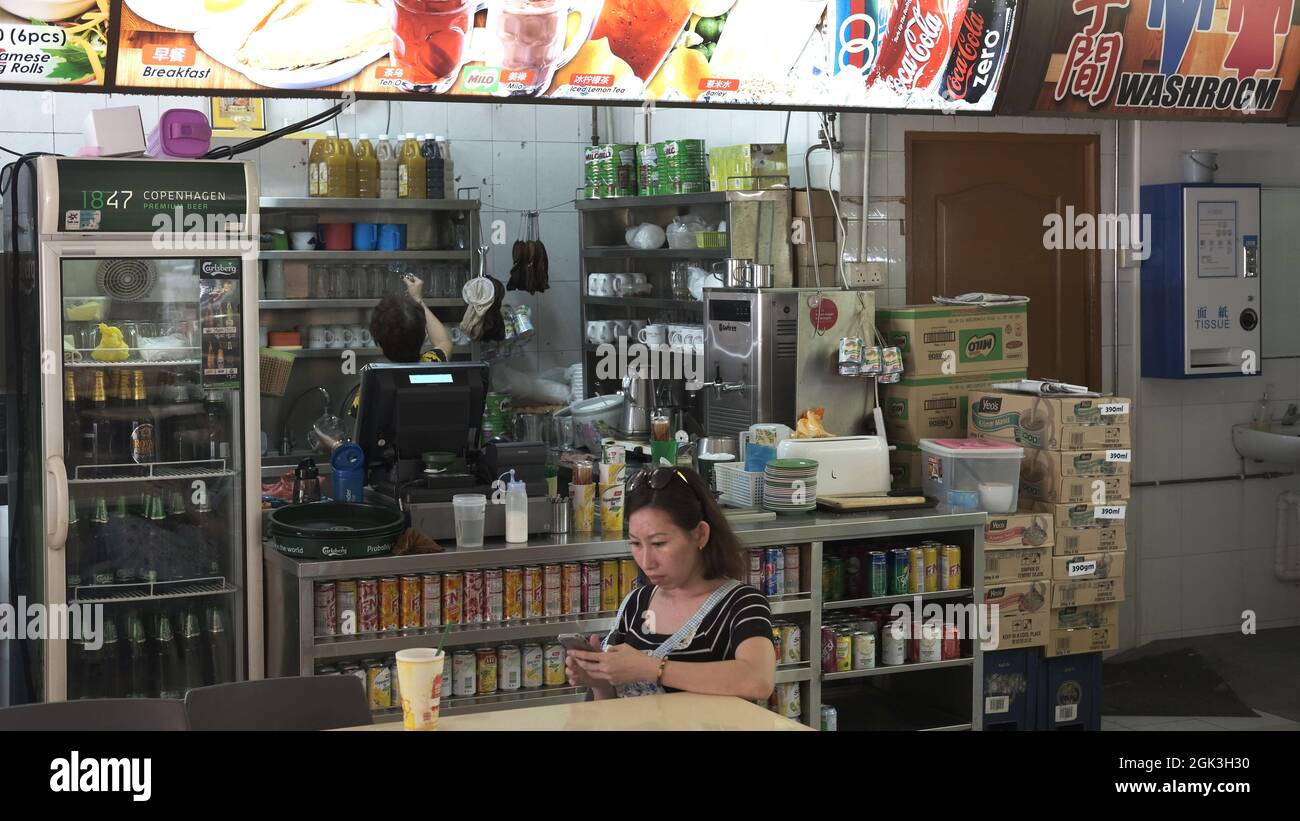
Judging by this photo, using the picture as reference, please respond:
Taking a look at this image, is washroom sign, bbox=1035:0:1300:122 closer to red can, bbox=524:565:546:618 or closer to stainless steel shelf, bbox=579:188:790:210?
stainless steel shelf, bbox=579:188:790:210

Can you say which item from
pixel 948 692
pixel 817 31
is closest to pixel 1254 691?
pixel 948 692

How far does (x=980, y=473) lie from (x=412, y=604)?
2.28m

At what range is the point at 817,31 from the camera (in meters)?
5.48

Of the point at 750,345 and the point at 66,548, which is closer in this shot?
the point at 66,548

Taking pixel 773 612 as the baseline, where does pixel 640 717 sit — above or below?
above

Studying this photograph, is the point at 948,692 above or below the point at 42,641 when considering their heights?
below

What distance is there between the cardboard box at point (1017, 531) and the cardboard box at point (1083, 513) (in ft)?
0.28

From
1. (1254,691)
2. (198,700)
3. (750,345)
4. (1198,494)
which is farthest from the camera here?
(1198,494)

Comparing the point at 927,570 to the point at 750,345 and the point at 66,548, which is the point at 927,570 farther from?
the point at 66,548

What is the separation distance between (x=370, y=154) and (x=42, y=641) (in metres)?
3.69

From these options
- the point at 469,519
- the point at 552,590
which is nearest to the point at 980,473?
the point at 552,590

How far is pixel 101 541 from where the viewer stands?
4844 mm

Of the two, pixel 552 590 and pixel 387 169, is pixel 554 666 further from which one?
pixel 387 169

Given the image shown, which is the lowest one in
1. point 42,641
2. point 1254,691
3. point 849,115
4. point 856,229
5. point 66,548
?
point 1254,691
